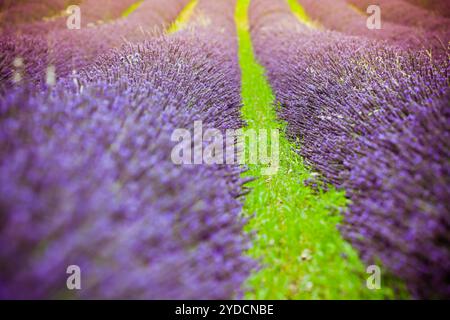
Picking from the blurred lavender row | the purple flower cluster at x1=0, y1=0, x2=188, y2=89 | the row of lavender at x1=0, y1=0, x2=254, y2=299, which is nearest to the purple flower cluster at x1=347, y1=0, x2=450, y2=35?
the blurred lavender row

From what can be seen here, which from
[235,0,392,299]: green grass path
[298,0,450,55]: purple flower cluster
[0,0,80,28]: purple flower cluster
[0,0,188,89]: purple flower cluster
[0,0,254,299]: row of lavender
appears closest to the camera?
[0,0,254,299]: row of lavender

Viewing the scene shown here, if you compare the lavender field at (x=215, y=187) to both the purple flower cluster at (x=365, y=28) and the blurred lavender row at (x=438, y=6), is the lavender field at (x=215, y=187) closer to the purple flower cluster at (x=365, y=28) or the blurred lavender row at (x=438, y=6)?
the purple flower cluster at (x=365, y=28)

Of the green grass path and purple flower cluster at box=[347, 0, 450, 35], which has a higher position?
purple flower cluster at box=[347, 0, 450, 35]

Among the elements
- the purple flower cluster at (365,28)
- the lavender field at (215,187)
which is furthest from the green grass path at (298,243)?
the purple flower cluster at (365,28)

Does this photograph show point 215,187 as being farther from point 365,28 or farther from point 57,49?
point 365,28

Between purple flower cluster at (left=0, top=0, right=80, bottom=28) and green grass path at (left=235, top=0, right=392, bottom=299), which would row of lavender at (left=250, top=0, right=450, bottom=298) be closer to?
green grass path at (left=235, top=0, right=392, bottom=299)

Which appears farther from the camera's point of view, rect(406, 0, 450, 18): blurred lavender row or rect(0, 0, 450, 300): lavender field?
rect(406, 0, 450, 18): blurred lavender row
